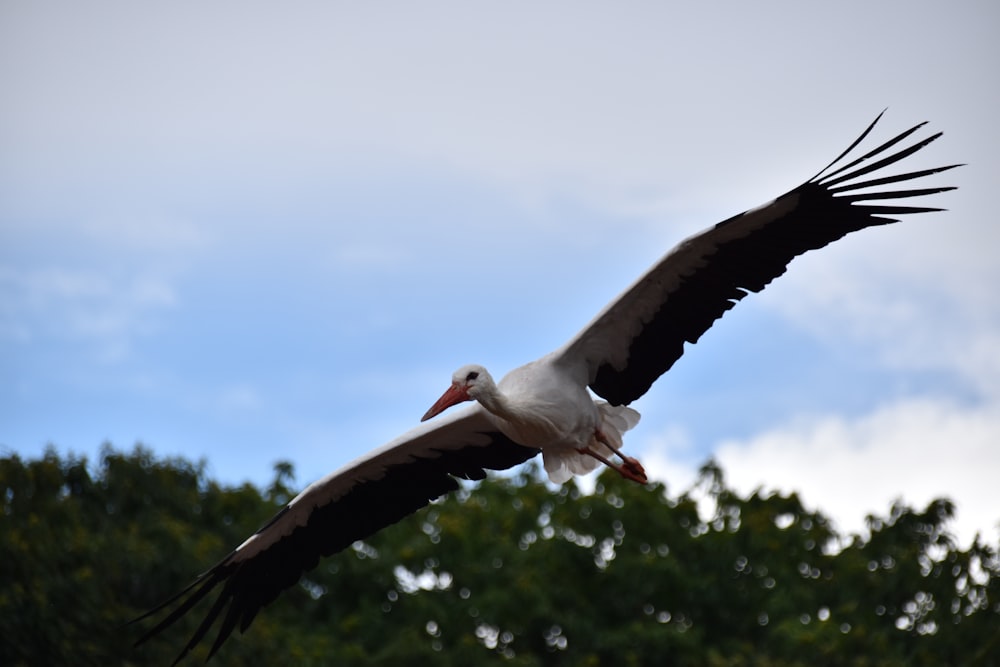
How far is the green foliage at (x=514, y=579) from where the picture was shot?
15.6 meters

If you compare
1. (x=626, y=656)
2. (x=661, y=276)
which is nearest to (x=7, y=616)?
(x=626, y=656)

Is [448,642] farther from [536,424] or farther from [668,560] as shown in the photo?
[536,424]

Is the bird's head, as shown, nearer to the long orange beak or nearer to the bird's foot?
the long orange beak

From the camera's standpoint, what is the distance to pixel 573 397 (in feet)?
31.4

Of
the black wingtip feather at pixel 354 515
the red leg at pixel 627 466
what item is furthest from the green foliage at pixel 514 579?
the red leg at pixel 627 466

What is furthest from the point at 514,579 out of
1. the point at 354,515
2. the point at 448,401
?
the point at 448,401

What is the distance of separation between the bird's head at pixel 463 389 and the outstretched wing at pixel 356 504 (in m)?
0.85

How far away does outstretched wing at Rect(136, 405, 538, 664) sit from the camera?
10.4 metres

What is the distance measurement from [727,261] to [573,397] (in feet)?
4.14

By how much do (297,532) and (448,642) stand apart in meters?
8.53

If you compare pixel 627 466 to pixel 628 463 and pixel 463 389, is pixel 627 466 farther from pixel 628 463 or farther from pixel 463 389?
pixel 463 389

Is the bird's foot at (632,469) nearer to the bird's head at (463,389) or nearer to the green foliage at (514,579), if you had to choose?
the bird's head at (463,389)

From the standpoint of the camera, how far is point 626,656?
1845cm

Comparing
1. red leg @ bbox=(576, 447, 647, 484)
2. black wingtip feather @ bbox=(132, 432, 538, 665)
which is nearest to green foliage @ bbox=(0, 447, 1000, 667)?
black wingtip feather @ bbox=(132, 432, 538, 665)
